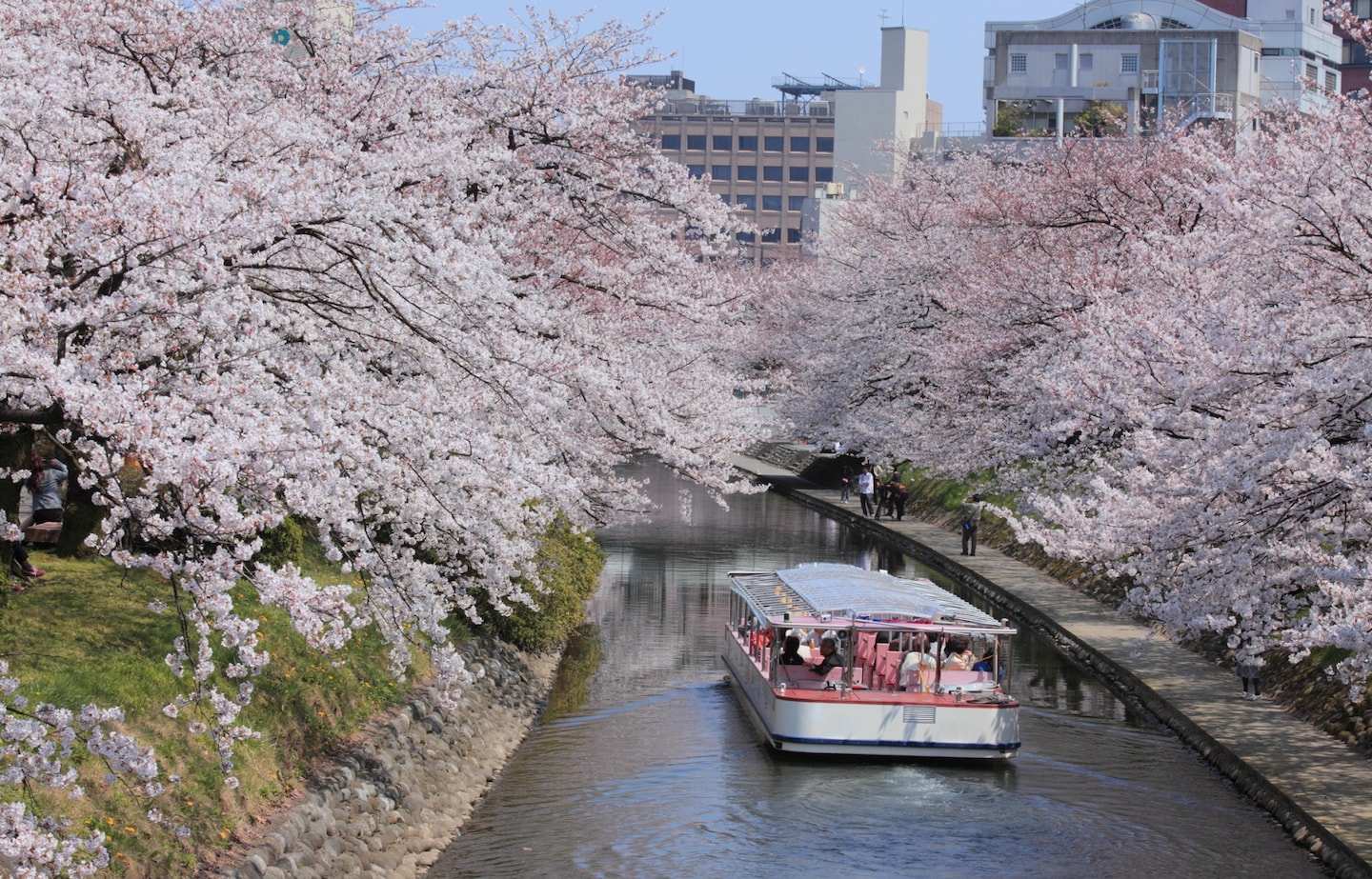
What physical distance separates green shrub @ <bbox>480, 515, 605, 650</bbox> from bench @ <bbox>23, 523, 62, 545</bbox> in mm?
5885

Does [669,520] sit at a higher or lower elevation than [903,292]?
lower

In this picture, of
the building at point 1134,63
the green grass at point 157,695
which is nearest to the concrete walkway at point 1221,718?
the green grass at point 157,695

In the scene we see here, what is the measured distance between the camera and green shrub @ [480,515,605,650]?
22359mm

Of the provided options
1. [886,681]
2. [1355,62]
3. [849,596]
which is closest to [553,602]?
[849,596]

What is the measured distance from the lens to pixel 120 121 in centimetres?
1140

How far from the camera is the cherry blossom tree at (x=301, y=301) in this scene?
342 inches

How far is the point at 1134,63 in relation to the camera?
82562mm

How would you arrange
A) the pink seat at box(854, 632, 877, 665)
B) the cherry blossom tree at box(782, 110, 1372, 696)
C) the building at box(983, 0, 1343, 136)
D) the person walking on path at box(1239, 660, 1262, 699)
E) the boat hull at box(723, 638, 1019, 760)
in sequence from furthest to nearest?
the building at box(983, 0, 1343, 136)
the person walking on path at box(1239, 660, 1262, 699)
the pink seat at box(854, 632, 877, 665)
the boat hull at box(723, 638, 1019, 760)
the cherry blossom tree at box(782, 110, 1372, 696)

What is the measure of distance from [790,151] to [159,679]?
132570 mm

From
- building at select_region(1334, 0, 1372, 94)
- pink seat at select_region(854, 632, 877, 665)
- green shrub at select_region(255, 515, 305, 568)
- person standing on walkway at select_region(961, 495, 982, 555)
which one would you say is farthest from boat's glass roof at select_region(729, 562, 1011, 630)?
building at select_region(1334, 0, 1372, 94)

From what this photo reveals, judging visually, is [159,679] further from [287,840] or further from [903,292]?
[903,292]

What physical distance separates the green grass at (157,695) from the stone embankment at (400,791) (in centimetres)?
27

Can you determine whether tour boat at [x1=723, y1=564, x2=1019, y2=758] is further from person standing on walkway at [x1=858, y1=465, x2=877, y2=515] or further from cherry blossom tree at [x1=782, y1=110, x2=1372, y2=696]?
person standing on walkway at [x1=858, y1=465, x2=877, y2=515]

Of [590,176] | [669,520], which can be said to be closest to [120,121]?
[590,176]
